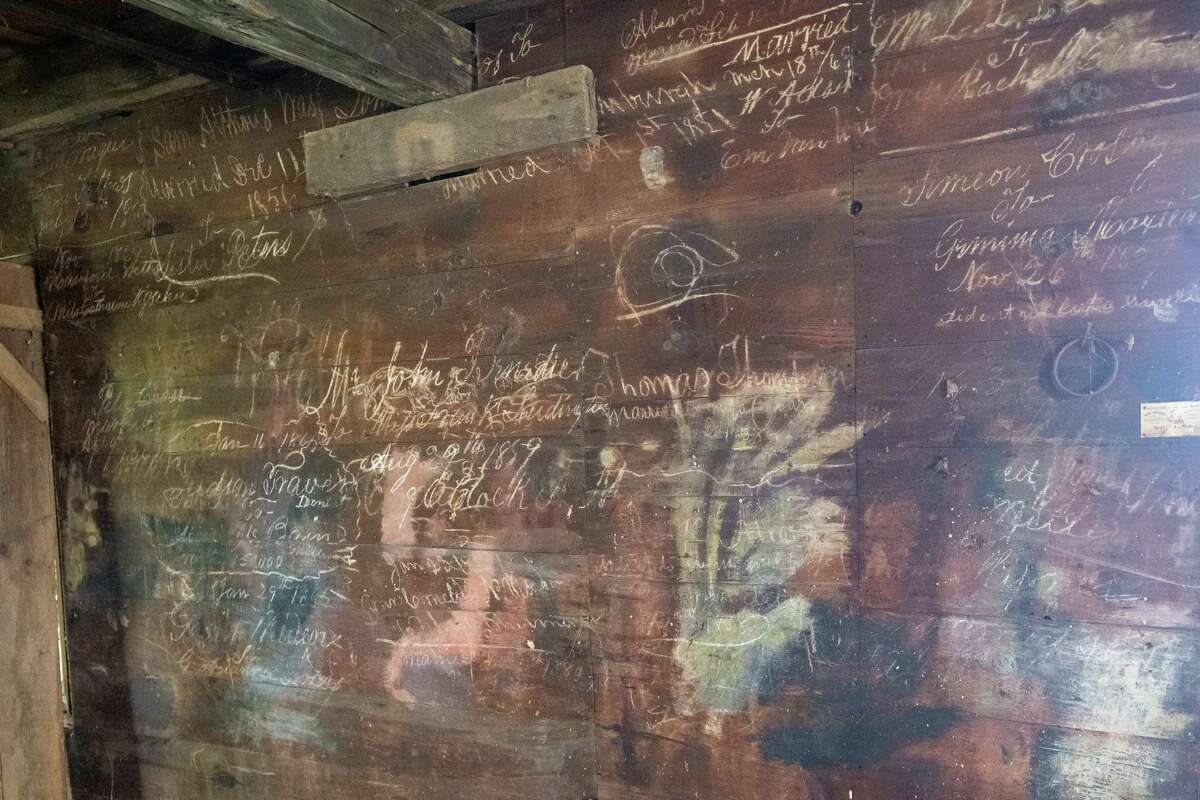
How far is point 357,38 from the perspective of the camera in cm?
194

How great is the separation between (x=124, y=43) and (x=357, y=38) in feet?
3.30

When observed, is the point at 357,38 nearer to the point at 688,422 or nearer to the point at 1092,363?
the point at 688,422

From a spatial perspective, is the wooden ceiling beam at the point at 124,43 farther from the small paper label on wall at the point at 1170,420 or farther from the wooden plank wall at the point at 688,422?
the small paper label on wall at the point at 1170,420

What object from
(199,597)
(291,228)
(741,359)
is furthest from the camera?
(199,597)

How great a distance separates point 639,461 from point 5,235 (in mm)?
3174

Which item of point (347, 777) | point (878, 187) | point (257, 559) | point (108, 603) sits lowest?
point (347, 777)

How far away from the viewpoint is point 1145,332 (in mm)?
1765

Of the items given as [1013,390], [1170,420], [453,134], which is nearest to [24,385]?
[453,134]

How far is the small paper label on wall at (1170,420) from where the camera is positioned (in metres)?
1.73

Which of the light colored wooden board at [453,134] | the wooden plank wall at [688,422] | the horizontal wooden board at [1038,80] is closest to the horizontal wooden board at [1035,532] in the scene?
the wooden plank wall at [688,422]

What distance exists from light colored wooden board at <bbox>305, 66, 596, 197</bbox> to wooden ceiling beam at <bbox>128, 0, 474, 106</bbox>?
0.31 ft

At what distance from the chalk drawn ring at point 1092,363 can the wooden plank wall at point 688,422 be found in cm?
2

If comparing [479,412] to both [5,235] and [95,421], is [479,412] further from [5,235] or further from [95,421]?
[5,235]

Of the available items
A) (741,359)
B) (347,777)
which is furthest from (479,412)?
(347,777)
